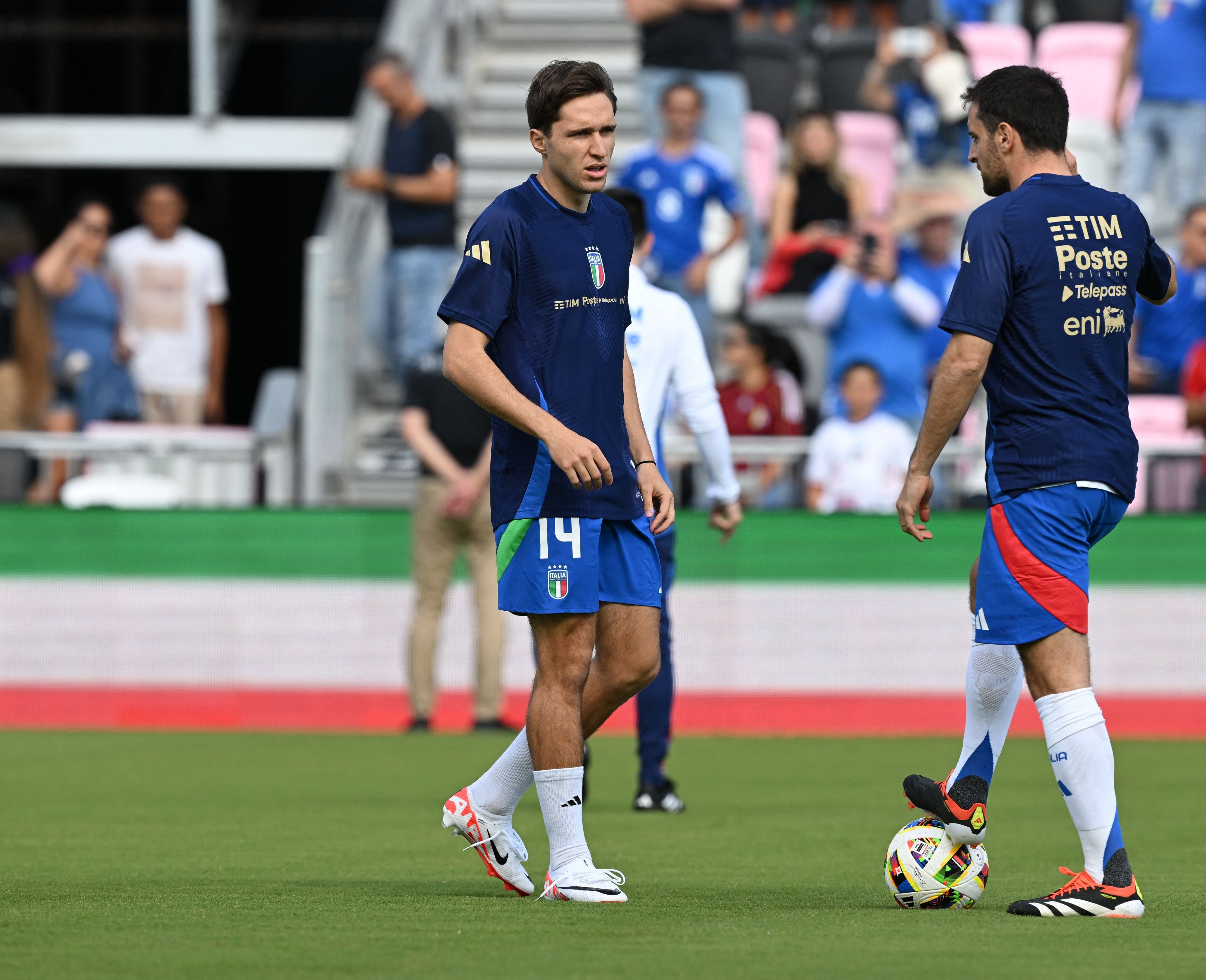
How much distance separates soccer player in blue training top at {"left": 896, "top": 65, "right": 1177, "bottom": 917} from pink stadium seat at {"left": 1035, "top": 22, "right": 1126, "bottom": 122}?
12382mm

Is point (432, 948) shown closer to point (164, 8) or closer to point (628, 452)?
point (628, 452)

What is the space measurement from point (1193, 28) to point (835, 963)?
12.8 meters

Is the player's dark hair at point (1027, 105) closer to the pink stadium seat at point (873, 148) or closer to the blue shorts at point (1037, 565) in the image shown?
the blue shorts at point (1037, 565)

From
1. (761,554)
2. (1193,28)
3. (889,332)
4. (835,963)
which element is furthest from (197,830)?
(1193,28)

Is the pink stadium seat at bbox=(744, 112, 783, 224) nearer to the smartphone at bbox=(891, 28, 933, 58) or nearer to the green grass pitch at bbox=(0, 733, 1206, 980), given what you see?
the smartphone at bbox=(891, 28, 933, 58)

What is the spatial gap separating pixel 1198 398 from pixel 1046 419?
7.58m

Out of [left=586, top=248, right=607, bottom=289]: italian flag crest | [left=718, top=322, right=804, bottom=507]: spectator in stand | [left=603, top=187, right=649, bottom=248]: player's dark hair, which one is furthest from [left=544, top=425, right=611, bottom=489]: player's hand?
[left=718, top=322, right=804, bottom=507]: spectator in stand

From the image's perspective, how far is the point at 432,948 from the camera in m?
4.48

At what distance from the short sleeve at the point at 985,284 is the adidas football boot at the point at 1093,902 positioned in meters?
1.41

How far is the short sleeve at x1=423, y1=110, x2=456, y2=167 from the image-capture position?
45.5 ft

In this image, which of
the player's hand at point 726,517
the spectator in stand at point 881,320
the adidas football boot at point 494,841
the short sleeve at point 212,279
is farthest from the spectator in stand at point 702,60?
the adidas football boot at point 494,841

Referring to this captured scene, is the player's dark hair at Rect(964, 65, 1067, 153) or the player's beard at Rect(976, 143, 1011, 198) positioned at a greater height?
the player's dark hair at Rect(964, 65, 1067, 153)

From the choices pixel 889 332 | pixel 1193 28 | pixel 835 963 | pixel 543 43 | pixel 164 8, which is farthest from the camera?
pixel 164 8

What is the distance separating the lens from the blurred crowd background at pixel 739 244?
42.2ft
